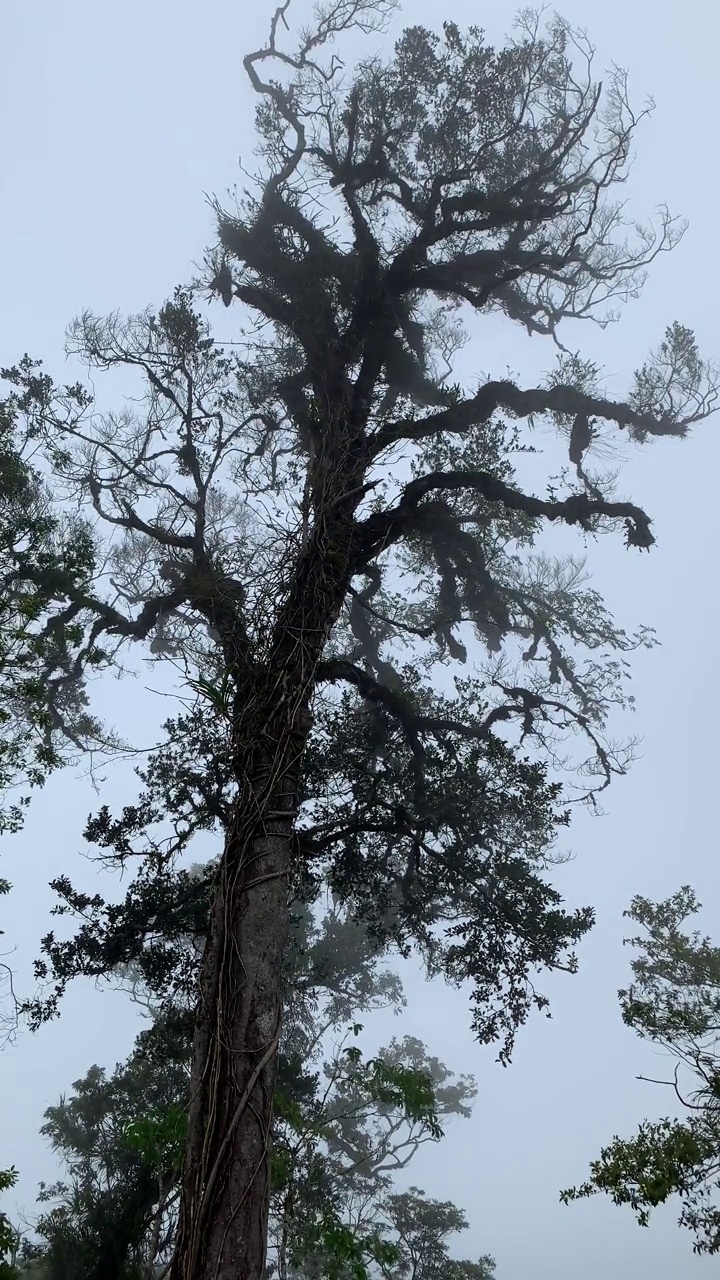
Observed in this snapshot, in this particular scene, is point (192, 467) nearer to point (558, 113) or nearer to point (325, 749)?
point (325, 749)

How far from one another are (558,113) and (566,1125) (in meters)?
113

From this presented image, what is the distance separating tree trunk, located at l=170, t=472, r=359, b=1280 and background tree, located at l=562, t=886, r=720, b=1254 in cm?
230

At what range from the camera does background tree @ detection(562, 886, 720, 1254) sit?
20.4ft

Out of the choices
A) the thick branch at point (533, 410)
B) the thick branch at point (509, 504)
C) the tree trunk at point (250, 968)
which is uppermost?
the thick branch at point (533, 410)

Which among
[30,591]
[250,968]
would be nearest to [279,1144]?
[250,968]

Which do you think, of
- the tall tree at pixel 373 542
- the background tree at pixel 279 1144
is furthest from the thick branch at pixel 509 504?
the background tree at pixel 279 1144

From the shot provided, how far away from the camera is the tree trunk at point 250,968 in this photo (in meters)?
3.50

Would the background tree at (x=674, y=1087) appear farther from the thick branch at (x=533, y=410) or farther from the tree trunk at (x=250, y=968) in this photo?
the thick branch at (x=533, y=410)

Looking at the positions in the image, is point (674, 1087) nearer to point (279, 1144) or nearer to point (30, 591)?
point (279, 1144)

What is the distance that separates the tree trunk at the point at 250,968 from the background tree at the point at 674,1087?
2.30 m

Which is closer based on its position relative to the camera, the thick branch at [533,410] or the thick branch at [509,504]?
the thick branch at [509,504]

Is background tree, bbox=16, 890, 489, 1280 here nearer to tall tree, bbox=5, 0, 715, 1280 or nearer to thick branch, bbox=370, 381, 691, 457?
tall tree, bbox=5, 0, 715, 1280

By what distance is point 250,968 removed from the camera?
4.16m

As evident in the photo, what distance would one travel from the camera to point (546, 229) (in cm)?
957
